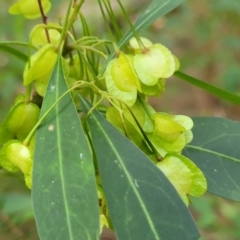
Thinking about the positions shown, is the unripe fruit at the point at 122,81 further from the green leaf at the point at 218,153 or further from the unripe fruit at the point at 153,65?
the green leaf at the point at 218,153

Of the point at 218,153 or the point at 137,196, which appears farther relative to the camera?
the point at 218,153

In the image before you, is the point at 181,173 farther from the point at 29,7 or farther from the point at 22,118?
the point at 29,7

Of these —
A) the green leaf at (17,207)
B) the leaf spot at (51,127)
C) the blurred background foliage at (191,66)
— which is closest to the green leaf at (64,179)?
the leaf spot at (51,127)

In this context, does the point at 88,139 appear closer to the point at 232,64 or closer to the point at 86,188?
the point at 86,188

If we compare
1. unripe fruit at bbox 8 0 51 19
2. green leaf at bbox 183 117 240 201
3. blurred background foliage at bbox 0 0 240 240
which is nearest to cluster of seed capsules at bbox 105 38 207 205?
green leaf at bbox 183 117 240 201

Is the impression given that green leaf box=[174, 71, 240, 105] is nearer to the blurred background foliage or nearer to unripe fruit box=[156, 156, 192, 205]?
unripe fruit box=[156, 156, 192, 205]

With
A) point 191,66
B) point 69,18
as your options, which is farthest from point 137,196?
point 191,66

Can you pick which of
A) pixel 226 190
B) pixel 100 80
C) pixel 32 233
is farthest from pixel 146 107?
pixel 32 233
